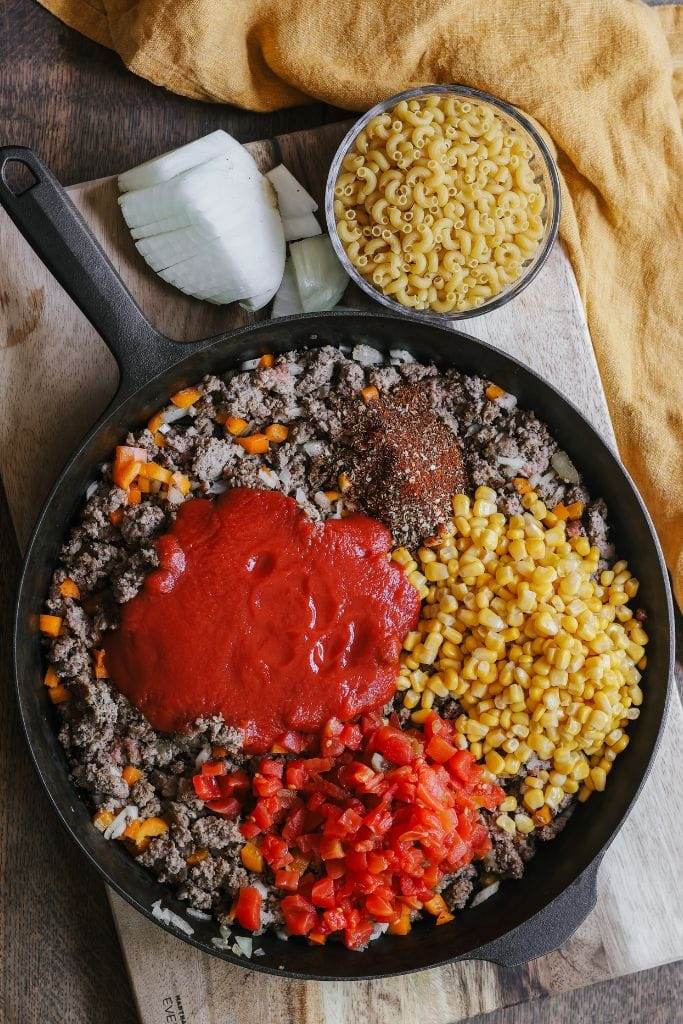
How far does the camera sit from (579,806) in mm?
3324

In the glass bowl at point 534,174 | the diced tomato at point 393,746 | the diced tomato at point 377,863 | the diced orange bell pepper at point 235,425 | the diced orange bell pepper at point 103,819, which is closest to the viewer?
the diced tomato at point 377,863

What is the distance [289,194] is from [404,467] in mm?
1243

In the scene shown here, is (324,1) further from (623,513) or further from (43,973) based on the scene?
(43,973)

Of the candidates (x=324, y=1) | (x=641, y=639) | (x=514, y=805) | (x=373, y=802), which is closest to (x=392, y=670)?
(x=373, y=802)

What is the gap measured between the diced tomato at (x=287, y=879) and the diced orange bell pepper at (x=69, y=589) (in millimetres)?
1225

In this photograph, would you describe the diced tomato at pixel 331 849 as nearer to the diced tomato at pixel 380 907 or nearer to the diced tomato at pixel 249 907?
the diced tomato at pixel 380 907

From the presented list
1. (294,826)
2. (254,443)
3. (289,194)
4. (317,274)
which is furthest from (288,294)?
(294,826)

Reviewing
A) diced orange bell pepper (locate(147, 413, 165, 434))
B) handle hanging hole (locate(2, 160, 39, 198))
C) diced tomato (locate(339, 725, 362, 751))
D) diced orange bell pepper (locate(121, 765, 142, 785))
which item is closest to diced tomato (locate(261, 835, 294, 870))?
diced tomato (locate(339, 725, 362, 751))

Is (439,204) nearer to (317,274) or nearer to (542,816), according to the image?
(317,274)

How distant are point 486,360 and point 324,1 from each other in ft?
5.19

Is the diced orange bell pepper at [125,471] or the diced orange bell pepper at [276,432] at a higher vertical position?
the diced orange bell pepper at [125,471]

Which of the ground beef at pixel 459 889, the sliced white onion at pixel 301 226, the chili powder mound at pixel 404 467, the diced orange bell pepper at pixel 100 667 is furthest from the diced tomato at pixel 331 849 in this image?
the sliced white onion at pixel 301 226

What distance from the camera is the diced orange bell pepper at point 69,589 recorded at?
10.5 feet

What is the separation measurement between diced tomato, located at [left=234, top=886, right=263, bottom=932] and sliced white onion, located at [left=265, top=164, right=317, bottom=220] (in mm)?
2571
